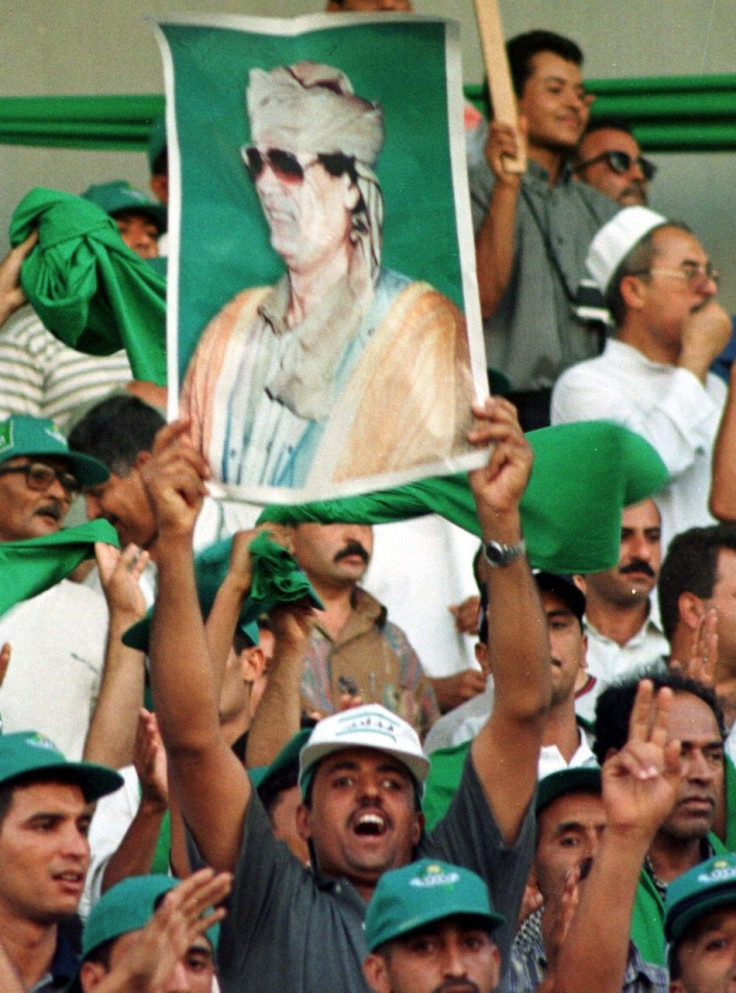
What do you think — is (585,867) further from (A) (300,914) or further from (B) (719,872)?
(A) (300,914)

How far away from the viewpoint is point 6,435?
6.23 meters

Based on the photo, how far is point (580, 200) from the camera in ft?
26.2

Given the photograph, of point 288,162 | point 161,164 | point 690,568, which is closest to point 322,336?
point 288,162

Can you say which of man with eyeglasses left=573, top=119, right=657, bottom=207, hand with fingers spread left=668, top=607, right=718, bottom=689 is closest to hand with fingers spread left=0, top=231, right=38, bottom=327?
hand with fingers spread left=668, top=607, right=718, bottom=689

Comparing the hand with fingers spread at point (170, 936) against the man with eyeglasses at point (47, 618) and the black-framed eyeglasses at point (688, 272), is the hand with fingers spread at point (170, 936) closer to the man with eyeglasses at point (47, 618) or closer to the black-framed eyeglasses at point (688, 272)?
the man with eyeglasses at point (47, 618)

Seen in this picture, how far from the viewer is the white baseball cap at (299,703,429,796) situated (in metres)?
4.89

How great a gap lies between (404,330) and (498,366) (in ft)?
9.47

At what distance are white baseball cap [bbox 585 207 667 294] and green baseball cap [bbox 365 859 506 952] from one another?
3.39 m

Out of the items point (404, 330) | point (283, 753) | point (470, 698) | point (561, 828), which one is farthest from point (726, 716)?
point (404, 330)

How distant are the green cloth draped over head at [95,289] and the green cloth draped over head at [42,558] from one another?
42cm

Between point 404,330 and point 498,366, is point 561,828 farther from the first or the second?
point 498,366

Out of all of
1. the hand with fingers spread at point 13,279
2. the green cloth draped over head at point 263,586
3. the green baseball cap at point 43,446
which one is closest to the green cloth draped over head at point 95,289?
the hand with fingers spread at point 13,279

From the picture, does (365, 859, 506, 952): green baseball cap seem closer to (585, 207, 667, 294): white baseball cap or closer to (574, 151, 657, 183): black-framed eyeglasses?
(585, 207, 667, 294): white baseball cap

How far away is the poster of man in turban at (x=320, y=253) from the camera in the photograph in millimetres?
4719
